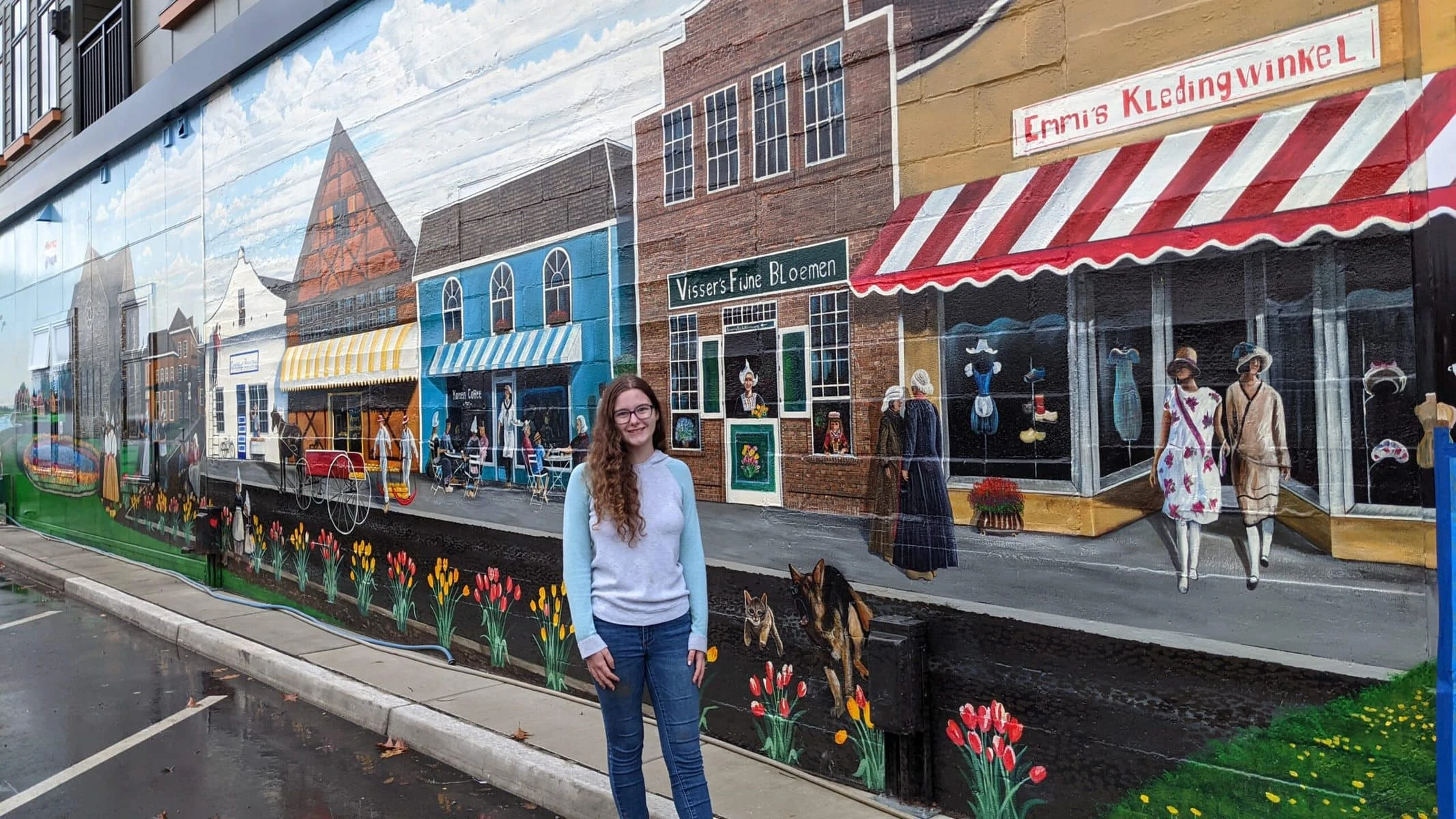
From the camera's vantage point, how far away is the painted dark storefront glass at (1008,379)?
3930 millimetres

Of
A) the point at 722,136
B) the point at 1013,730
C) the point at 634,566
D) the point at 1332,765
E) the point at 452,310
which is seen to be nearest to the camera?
the point at 1332,765

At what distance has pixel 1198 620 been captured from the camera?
11.7ft

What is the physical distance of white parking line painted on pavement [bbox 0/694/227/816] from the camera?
5.03 m

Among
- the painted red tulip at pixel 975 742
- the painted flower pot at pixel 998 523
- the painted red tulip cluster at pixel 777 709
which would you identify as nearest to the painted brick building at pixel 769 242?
the painted flower pot at pixel 998 523

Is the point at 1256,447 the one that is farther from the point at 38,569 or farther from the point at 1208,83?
the point at 38,569

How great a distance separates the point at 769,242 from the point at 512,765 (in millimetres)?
2913

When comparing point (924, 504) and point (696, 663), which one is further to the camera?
point (924, 504)

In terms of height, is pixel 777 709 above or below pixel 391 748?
above

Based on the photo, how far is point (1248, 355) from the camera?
3430mm

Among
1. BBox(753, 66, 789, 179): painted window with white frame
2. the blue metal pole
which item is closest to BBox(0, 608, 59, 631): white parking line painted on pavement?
BBox(753, 66, 789, 179): painted window with white frame

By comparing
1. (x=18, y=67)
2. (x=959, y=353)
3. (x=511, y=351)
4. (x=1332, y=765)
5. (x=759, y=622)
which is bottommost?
(x=1332, y=765)

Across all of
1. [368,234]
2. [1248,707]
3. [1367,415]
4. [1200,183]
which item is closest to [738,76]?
[1200,183]

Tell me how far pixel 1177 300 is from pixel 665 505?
194 centimetres

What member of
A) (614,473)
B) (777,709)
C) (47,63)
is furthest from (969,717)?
(47,63)
